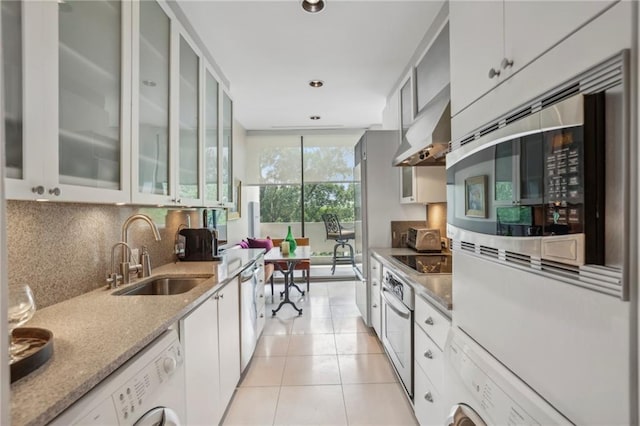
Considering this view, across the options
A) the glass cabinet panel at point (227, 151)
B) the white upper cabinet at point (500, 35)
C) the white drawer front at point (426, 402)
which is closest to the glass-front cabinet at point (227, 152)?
the glass cabinet panel at point (227, 151)

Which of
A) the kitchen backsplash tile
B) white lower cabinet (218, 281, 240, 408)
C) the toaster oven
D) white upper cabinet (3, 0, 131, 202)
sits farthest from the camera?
the toaster oven

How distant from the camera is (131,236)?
6.57 ft

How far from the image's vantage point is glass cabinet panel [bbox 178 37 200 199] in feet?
7.03

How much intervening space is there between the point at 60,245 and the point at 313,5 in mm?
2032

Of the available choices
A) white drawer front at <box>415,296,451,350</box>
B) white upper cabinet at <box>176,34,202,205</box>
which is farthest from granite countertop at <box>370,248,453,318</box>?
white upper cabinet at <box>176,34,202,205</box>

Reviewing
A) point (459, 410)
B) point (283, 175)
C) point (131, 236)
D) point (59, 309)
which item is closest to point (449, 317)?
point (459, 410)

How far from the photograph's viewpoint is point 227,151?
10.9 feet

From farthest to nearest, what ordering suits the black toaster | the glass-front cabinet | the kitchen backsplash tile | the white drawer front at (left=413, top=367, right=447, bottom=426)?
the glass-front cabinet → the black toaster → the white drawer front at (left=413, top=367, right=447, bottom=426) → the kitchen backsplash tile

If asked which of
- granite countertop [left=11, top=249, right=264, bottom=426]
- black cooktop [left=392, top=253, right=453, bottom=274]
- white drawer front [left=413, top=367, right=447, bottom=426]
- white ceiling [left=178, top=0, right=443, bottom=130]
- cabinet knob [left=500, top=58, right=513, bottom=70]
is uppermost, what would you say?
white ceiling [left=178, top=0, right=443, bottom=130]

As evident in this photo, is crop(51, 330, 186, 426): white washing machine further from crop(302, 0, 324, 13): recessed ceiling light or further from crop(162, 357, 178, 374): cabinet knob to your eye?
crop(302, 0, 324, 13): recessed ceiling light

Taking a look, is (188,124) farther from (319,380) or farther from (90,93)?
(319,380)

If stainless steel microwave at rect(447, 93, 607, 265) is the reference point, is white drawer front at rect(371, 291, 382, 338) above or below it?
below

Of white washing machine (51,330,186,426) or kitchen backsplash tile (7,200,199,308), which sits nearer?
white washing machine (51,330,186,426)

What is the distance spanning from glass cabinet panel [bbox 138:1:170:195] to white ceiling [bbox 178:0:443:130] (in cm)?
45
